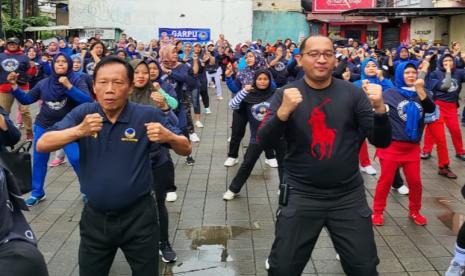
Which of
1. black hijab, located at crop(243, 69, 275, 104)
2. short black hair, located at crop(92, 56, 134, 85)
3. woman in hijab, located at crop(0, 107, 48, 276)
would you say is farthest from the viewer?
black hijab, located at crop(243, 69, 275, 104)

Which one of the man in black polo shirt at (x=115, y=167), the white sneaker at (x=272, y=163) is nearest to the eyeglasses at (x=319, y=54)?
the man in black polo shirt at (x=115, y=167)

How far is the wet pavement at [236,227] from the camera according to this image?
4719 millimetres

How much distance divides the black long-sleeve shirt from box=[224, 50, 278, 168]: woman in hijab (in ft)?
13.3

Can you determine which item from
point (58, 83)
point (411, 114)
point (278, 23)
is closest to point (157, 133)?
point (411, 114)

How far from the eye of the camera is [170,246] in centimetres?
496

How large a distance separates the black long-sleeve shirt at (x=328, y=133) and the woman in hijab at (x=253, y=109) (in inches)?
128

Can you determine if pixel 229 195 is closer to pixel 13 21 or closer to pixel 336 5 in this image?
pixel 13 21

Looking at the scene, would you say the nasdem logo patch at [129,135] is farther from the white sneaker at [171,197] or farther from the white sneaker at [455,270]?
the white sneaker at [171,197]

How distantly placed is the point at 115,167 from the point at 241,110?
4.43 metres

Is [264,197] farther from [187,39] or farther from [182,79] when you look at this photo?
[187,39]

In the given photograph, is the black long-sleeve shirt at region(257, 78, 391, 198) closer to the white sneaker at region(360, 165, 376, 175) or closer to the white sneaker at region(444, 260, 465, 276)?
the white sneaker at region(444, 260, 465, 276)

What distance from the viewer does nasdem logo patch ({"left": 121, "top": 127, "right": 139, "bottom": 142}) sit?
3143mm

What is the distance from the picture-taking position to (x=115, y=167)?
3117 millimetres

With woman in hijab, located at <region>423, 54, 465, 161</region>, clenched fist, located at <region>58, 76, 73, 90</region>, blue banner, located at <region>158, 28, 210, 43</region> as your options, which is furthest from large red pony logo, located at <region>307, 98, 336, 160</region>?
blue banner, located at <region>158, 28, 210, 43</region>
